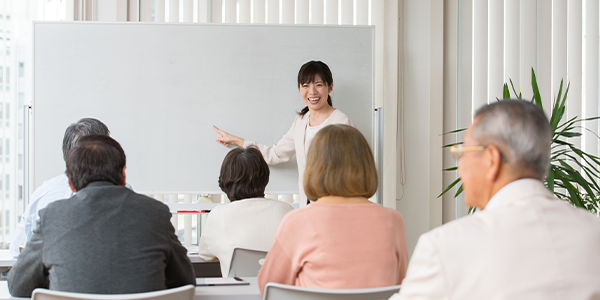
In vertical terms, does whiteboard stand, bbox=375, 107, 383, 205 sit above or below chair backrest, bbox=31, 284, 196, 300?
above

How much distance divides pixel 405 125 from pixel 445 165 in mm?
446

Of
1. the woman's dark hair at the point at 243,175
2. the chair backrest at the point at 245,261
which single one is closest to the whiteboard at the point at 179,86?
the woman's dark hair at the point at 243,175

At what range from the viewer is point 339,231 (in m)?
1.31

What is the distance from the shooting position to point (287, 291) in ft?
3.97

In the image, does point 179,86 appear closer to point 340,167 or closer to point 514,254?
point 340,167

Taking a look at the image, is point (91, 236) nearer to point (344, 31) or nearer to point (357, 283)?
point (357, 283)

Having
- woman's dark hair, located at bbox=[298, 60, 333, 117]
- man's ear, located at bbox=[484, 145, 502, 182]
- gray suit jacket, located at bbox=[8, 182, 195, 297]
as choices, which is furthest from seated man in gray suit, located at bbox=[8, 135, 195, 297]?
woman's dark hair, located at bbox=[298, 60, 333, 117]

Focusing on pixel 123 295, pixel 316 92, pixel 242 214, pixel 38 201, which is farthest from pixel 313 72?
pixel 123 295

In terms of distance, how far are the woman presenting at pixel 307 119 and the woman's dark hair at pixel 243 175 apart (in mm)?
900

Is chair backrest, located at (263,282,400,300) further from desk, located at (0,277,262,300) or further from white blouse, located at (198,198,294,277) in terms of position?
white blouse, located at (198,198,294,277)

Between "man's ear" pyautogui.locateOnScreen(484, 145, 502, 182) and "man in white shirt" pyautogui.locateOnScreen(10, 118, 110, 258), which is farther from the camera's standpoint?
"man in white shirt" pyautogui.locateOnScreen(10, 118, 110, 258)

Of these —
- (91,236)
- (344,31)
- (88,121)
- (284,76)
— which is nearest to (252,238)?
(91,236)

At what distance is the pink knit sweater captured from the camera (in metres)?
1.30

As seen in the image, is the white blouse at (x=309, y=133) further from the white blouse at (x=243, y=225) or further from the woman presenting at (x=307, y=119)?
the white blouse at (x=243, y=225)
